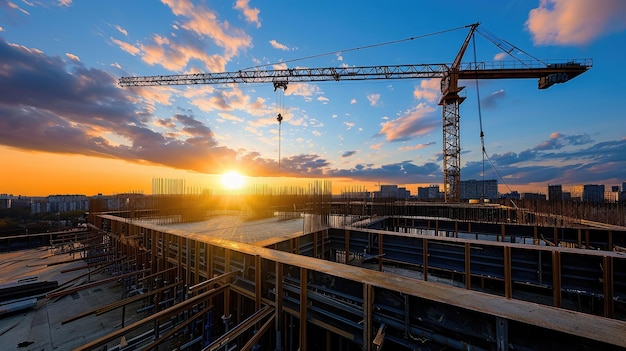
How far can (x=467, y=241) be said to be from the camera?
22.4ft

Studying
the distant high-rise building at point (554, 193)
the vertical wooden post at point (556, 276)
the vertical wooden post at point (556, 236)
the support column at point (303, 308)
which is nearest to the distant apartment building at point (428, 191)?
the distant high-rise building at point (554, 193)

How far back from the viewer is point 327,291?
4.48 metres

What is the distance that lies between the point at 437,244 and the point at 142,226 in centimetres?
1278

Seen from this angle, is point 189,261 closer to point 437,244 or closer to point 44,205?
point 437,244

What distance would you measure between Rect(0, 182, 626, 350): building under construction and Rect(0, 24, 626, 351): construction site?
29 mm

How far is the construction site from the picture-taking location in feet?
10.4

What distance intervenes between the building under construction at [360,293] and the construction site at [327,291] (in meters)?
0.03

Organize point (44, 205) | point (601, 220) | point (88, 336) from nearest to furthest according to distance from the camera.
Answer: point (88, 336)
point (601, 220)
point (44, 205)

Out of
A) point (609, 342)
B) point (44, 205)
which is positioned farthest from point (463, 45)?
point (44, 205)

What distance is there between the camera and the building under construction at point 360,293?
3018 mm

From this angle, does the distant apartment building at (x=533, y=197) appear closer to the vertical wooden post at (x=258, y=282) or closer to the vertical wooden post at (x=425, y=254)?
the vertical wooden post at (x=425, y=254)

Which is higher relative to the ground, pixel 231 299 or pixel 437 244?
pixel 437 244

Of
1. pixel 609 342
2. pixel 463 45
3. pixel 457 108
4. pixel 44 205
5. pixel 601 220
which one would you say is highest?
pixel 463 45

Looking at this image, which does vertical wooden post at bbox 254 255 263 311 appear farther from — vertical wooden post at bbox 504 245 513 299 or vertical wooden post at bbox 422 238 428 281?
vertical wooden post at bbox 504 245 513 299
